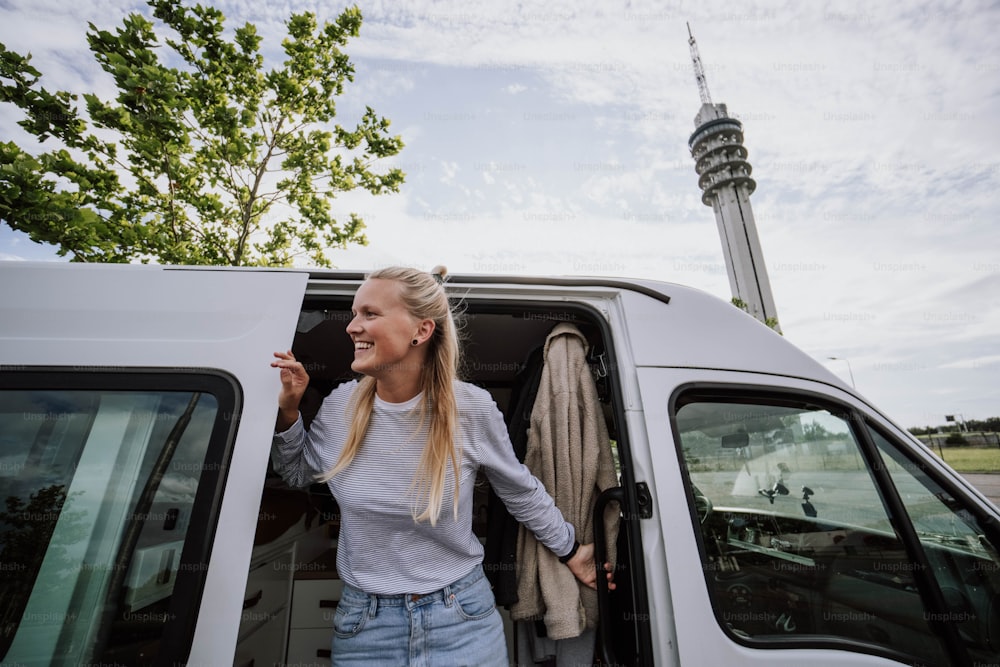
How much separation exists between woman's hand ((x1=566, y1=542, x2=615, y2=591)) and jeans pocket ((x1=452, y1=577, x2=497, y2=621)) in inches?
14.7

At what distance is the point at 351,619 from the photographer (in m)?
1.48

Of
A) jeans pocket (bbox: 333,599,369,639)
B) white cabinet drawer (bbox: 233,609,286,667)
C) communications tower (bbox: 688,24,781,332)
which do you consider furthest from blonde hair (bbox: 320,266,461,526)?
communications tower (bbox: 688,24,781,332)

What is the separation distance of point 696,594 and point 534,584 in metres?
0.62

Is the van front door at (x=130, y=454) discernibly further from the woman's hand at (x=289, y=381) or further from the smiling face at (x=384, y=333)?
the smiling face at (x=384, y=333)

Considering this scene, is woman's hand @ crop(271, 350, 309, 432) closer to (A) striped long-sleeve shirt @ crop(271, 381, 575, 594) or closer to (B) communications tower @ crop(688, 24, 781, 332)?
(A) striped long-sleeve shirt @ crop(271, 381, 575, 594)

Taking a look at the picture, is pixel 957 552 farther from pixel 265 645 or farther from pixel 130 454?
pixel 265 645

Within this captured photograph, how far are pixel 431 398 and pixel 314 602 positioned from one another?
2051 mm

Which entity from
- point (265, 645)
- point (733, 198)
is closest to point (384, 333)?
point (265, 645)

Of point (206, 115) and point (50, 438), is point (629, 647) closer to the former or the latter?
point (50, 438)

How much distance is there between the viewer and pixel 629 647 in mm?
1745

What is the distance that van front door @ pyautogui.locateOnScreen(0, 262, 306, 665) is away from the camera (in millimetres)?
1366

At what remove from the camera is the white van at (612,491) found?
4.61ft

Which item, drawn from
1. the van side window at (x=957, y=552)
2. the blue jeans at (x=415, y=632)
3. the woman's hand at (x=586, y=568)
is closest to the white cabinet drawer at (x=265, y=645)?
the blue jeans at (x=415, y=632)

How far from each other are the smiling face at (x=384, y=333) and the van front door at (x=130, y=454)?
284 mm
